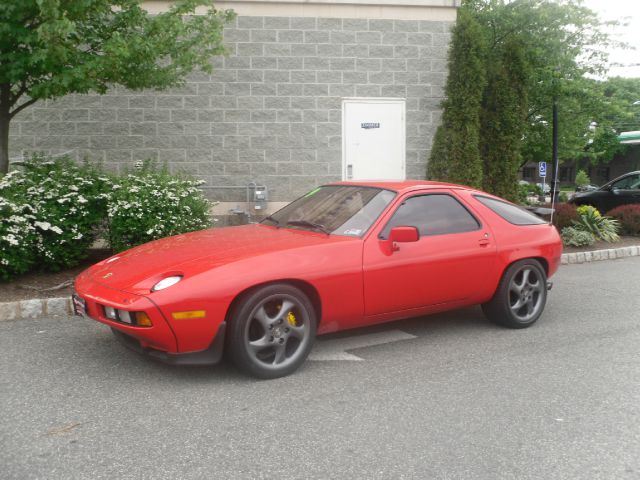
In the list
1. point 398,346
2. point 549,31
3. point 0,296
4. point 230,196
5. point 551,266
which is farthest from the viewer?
point 549,31

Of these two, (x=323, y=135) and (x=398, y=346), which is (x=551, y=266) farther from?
(x=323, y=135)

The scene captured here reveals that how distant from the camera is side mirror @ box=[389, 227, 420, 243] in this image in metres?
4.72

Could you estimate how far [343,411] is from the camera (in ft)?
12.5

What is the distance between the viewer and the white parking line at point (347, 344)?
4.89 metres

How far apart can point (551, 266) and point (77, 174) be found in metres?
5.41

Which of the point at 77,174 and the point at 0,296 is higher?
the point at 77,174

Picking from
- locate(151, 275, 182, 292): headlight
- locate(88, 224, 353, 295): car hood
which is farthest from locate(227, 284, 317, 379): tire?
locate(151, 275, 182, 292): headlight

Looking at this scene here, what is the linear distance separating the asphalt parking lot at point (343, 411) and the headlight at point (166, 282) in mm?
682

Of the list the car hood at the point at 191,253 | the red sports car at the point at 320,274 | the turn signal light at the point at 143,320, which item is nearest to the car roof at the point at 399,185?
the red sports car at the point at 320,274

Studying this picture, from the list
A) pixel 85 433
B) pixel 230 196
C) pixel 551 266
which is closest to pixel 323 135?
pixel 230 196

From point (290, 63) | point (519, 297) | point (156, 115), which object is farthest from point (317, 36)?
point (519, 297)

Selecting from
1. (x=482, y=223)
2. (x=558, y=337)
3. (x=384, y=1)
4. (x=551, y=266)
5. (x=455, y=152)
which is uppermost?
(x=384, y=1)

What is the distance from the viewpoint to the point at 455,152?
1155 cm

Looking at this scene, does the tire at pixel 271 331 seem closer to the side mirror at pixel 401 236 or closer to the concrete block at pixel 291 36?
the side mirror at pixel 401 236
